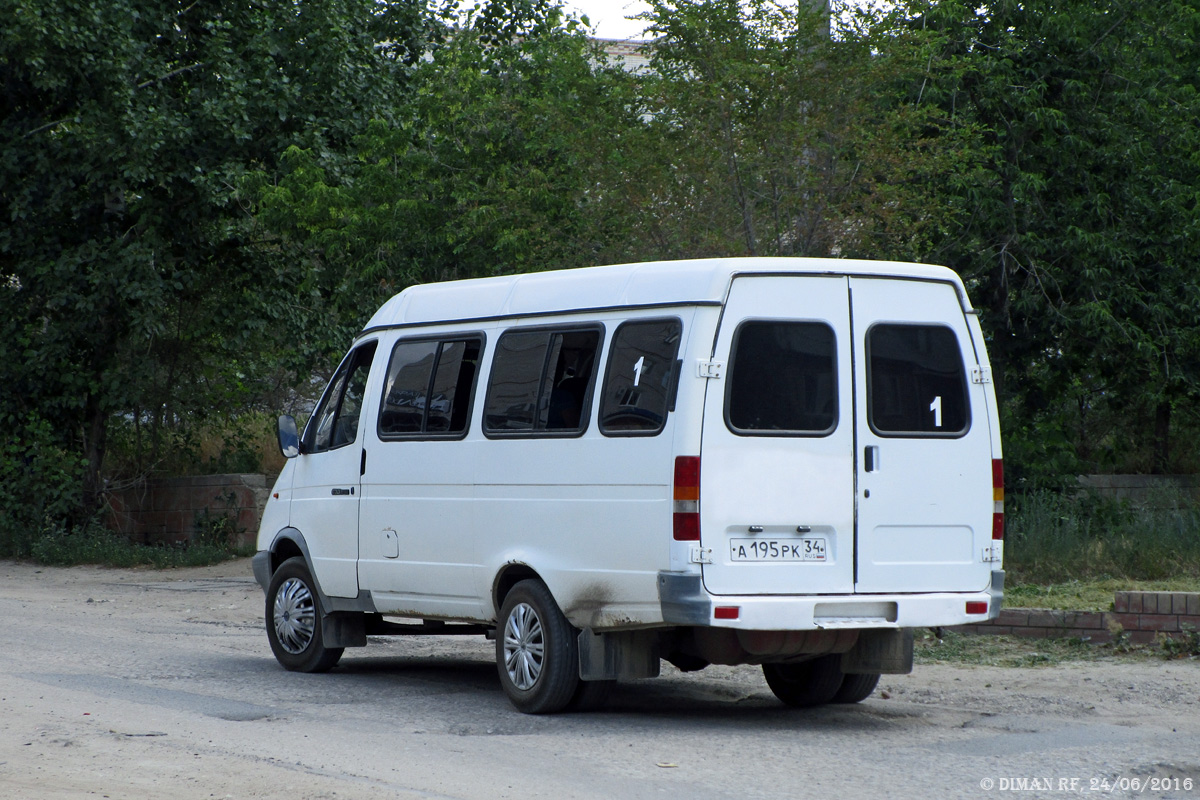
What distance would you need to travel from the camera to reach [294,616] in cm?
1023

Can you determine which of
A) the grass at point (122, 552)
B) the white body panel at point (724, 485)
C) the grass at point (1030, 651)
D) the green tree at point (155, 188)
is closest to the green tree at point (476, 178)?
the green tree at point (155, 188)

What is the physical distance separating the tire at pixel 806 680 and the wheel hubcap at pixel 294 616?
3159 millimetres

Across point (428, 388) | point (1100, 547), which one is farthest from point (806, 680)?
point (1100, 547)

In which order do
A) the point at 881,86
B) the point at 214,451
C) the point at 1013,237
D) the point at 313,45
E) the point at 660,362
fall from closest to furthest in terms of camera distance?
1. the point at 660,362
2. the point at 881,86
3. the point at 1013,237
4. the point at 313,45
5. the point at 214,451

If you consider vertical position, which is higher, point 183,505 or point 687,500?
point 687,500

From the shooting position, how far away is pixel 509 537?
8.44 metres

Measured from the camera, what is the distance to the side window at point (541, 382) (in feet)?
26.8

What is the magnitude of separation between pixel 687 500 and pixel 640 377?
0.78 metres

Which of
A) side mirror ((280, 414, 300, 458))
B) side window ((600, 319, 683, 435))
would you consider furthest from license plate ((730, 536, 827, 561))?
side mirror ((280, 414, 300, 458))

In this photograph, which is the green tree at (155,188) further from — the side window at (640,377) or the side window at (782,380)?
the side window at (782,380)

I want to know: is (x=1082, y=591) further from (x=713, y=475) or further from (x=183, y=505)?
(x=183, y=505)

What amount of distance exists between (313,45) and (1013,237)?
9773mm

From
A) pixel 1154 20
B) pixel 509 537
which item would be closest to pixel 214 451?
pixel 1154 20

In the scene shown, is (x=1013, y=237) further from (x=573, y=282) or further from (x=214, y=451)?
(x=214, y=451)
